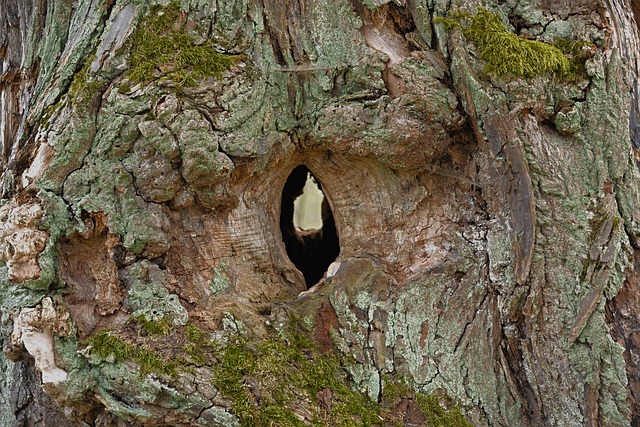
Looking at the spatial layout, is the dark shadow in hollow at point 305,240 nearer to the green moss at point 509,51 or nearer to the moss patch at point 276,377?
the moss patch at point 276,377

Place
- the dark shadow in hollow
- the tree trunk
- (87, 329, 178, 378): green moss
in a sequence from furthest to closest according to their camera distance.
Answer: the dark shadow in hollow
the tree trunk
(87, 329, 178, 378): green moss

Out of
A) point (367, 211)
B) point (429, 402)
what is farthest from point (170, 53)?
point (429, 402)

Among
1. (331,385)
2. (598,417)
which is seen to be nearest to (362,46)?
(331,385)

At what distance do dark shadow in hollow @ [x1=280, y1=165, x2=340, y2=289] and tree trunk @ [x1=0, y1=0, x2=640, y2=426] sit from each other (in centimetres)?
103

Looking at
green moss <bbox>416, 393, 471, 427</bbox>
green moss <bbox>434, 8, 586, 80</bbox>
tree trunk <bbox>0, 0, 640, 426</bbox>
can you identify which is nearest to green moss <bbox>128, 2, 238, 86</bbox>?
tree trunk <bbox>0, 0, 640, 426</bbox>

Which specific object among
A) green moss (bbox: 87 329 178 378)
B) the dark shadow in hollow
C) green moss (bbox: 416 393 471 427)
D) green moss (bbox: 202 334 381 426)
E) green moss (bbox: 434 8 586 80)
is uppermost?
green moss (bbox: 434 8 586 80)

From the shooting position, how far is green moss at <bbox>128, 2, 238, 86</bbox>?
7.29ft

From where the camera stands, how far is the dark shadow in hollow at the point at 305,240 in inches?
141

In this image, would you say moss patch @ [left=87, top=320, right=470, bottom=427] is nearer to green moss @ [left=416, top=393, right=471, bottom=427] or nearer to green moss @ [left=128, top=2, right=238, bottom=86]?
green moss @ [left=416, top=393, right=471, bottom=427]

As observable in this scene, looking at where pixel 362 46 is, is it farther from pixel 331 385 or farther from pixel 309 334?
pixel 331 385

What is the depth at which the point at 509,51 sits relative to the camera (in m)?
2.29

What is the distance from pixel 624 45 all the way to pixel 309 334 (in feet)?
5.60

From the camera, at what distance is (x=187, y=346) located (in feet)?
6.73

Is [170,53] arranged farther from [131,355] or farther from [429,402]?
[429,402]
